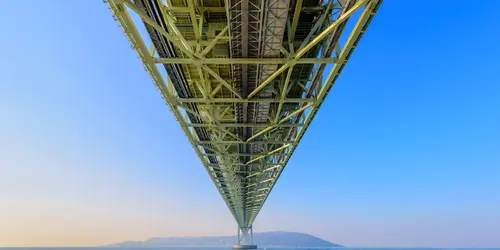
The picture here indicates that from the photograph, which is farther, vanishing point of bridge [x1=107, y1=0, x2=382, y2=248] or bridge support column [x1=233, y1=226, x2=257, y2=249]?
bridge support column [x1=233, y1=226, x2=257, y2=249]

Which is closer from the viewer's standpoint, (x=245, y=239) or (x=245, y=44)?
(x=245, y=44)

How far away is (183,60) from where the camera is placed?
14.6m

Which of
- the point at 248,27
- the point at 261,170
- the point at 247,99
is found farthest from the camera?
the point at 261,170

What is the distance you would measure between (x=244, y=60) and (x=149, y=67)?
14.6 ft

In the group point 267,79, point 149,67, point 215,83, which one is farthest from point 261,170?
point 149,67

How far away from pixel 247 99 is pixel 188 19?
5.62 metres

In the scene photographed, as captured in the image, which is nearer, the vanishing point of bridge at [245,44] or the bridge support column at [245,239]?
the vanishing point of bridge at [245,44]

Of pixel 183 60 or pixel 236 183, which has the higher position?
pixel 183 60

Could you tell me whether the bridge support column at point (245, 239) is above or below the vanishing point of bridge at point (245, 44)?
below

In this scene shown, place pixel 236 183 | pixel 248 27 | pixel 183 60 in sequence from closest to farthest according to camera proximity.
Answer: pixel 248 27 → pixel 183 60 → pixel 236 183

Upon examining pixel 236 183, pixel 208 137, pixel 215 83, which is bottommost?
pixel 236 183

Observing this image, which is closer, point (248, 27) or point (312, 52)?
point (248, 27)

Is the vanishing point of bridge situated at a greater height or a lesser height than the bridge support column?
greater

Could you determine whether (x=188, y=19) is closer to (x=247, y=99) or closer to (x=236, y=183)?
(x=247, y=99)
